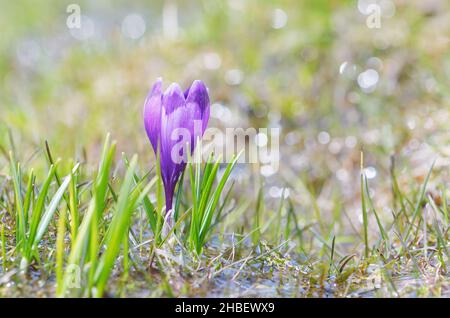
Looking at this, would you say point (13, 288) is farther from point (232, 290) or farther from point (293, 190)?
point (293, 190)

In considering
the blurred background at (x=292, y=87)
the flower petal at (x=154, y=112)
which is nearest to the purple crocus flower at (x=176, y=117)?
the flower petal at (x=154, y=112)

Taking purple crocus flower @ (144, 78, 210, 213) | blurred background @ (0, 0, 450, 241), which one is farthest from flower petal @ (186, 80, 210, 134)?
blurred background @ (0, 0, 450, 241)

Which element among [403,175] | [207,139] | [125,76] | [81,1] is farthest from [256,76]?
[81,1]

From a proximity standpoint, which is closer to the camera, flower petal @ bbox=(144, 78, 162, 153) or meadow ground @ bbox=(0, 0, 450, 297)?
meadow ground @ bbox=(0, 0, 450, 297)

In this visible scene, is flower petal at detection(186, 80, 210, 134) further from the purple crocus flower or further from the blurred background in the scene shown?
the blurred background

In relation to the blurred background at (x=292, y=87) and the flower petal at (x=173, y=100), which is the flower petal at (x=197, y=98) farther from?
the blurred background at (x=292, y=87)

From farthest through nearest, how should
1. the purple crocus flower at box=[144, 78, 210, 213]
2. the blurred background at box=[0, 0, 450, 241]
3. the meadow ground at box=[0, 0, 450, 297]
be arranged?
1. the blurred background at box=[0, 0, 450, 241]
2. the purple crocus flower at box=[144, 78, 210, 213]
3. the meadow ground at box=[0, 0, 450, 297]

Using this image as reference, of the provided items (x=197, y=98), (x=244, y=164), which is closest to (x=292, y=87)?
(x=244, y=164)
